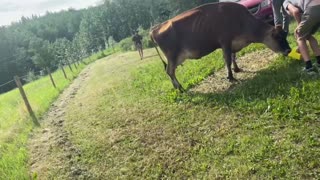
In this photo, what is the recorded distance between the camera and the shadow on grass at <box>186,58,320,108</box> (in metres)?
6.96

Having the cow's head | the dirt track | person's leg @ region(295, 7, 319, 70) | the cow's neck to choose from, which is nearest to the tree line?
the dirt track

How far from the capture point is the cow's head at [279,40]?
8.16 meters

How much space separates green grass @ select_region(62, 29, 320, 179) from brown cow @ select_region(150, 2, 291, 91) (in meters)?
0.73

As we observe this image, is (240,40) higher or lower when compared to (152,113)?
higher

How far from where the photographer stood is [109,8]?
95.8 meters

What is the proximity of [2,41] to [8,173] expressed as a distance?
102 meters

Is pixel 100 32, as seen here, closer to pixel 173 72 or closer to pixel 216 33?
pixel 173 72

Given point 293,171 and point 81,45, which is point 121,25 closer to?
point 81,45

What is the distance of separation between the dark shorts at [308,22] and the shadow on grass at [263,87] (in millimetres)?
815

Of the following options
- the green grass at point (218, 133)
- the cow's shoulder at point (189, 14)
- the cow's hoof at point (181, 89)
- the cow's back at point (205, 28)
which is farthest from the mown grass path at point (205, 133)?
the cow's shoulder at point (189, 14)

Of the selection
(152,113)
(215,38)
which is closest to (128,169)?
(152,113)

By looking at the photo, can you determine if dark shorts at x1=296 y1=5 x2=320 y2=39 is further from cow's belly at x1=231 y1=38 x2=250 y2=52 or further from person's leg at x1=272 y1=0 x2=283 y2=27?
person's leg at x1=272 y1=0 x2=283 y2=27

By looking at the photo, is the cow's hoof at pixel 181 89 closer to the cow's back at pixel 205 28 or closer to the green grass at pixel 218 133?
the green grass at pixel 218 133

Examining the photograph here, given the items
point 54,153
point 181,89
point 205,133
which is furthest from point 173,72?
point 54,153
